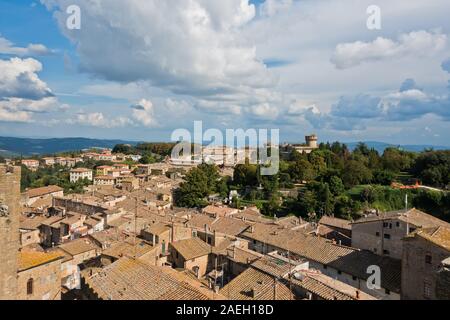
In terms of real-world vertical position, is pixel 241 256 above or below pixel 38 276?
below

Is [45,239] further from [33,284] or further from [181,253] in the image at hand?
[33,284]

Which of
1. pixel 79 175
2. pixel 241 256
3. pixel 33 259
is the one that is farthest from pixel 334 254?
pixel 79 175

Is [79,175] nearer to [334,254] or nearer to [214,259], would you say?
[214,259]

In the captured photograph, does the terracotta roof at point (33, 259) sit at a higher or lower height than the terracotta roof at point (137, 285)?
higher

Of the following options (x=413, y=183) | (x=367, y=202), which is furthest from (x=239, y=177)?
(x=413, y=183)

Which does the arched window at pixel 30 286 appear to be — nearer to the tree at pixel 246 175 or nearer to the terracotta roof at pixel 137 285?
the terracotta roof at pixel 137 285

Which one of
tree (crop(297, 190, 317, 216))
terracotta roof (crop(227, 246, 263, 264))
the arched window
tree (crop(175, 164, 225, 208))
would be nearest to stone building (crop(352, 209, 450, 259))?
terracotta roof (crop(227, 246, 263, 264))

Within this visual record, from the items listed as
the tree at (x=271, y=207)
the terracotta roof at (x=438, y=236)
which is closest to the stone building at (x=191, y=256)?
the terracotta roof at (x=438, y=236)
